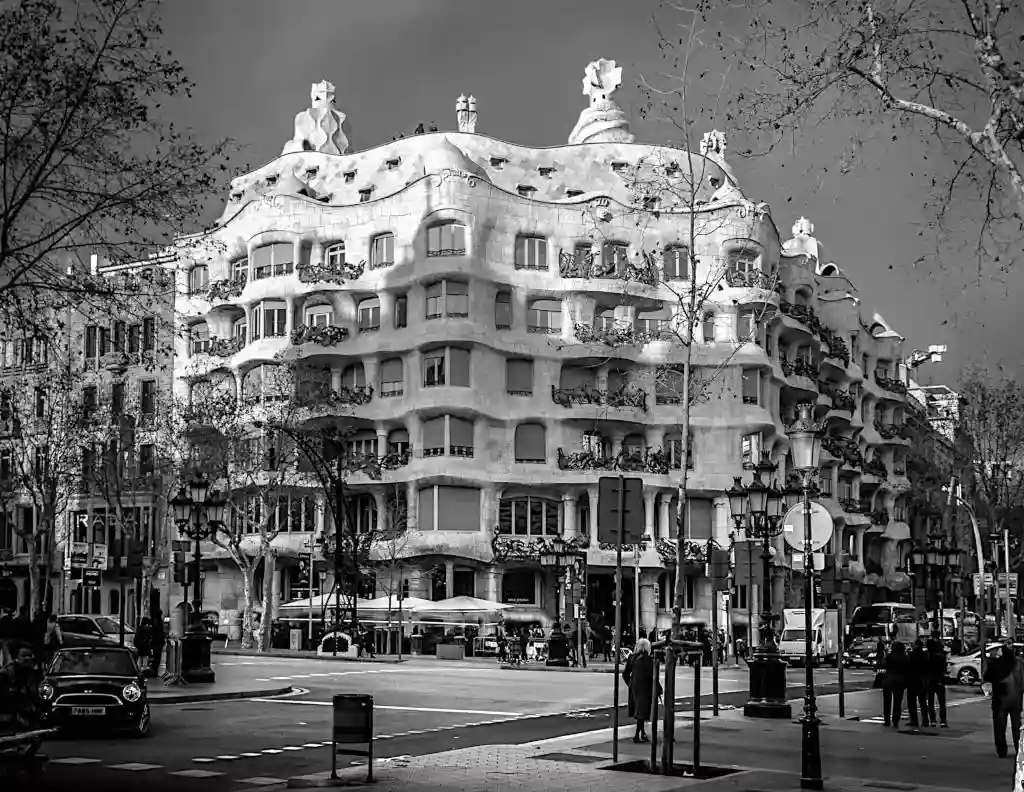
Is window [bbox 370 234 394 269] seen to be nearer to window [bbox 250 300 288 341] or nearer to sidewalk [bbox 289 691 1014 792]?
window [bbox 250 300 288 341]

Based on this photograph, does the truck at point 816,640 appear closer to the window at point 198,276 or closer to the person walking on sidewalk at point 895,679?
the person walking on sidewalk at point 895,679

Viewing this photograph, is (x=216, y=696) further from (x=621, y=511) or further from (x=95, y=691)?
(x=621, y=511)

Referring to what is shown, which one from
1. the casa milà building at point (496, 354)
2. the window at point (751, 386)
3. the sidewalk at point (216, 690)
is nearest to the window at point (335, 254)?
the casa milà building at point (496, 354)

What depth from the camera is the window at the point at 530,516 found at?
64500 mm

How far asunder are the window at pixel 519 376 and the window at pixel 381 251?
736 cm

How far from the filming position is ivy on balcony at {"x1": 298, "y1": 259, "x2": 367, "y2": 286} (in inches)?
2586

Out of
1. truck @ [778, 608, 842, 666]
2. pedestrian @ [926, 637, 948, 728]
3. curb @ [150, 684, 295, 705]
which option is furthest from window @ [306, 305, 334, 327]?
pedestrian @ [926, 637, 948, 728]

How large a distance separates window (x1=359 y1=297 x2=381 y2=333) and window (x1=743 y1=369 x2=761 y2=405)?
57.9 ft

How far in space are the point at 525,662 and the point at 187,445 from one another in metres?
23.8

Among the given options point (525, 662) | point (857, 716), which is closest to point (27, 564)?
point (525, 662)

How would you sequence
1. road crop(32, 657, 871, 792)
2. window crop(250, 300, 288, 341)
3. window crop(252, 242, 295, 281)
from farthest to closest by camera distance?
1. window crop(252, 242, 295, 281)
2. window crop(250, 300, 288, 341)
3. road crop(32, 657, 871, 792)

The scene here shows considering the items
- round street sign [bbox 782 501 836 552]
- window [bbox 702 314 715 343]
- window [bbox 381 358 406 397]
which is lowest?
round street sign [bbox 782 501 836 552]

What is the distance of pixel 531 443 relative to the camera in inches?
2579

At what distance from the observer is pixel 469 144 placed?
7106cm
